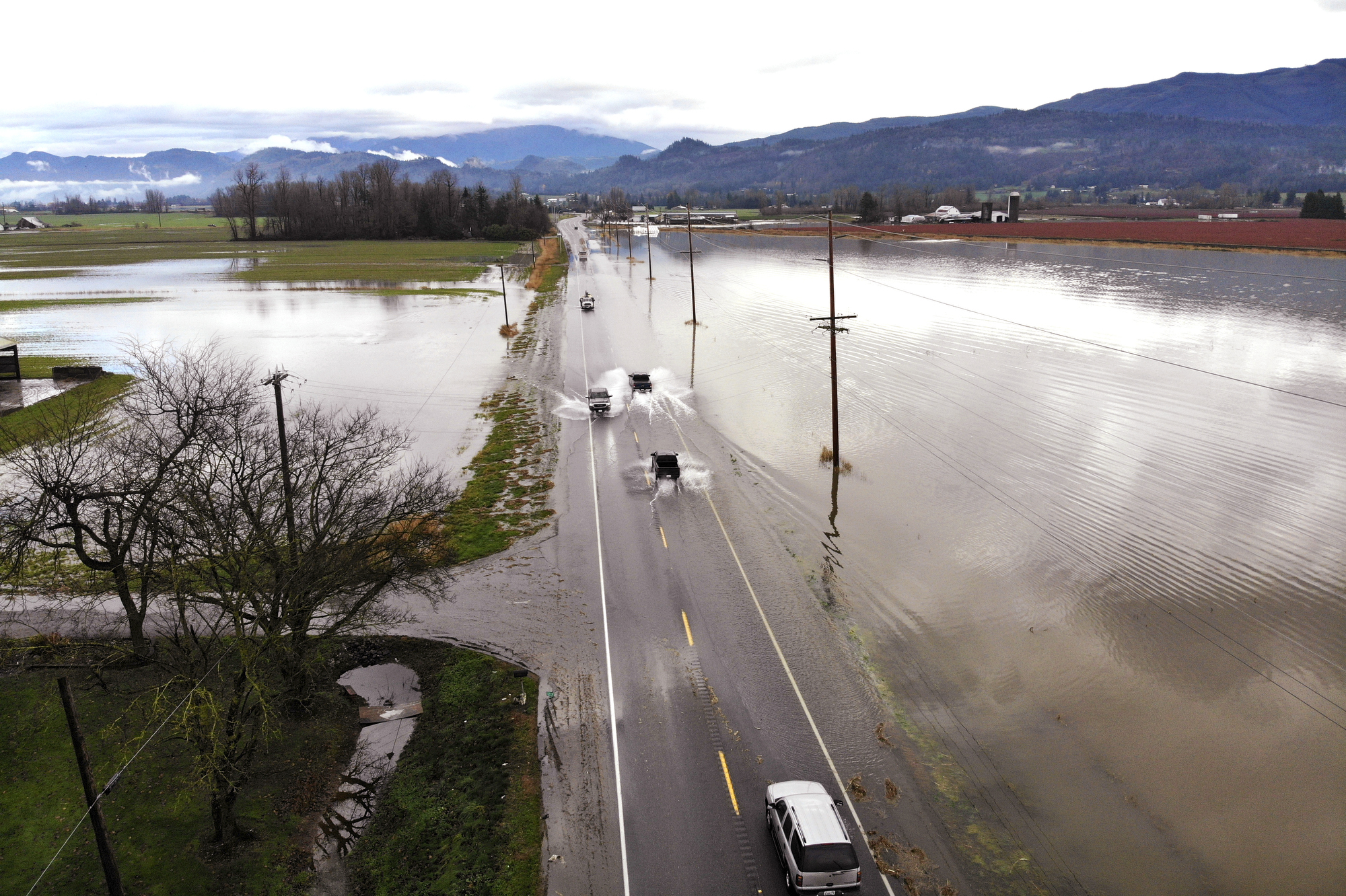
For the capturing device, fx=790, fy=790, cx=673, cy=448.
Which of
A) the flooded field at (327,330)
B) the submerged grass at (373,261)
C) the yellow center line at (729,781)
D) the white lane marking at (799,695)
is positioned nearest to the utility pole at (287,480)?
the yellow center line at (729,781)

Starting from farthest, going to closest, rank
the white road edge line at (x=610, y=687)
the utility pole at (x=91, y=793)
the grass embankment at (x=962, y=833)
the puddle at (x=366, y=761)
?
the puddle at (x=366, y=761) → the white road edge line at (x=610, y=687) → the grass embankment at (x=962, y=833) → the utility pole at (x=91, y=793)

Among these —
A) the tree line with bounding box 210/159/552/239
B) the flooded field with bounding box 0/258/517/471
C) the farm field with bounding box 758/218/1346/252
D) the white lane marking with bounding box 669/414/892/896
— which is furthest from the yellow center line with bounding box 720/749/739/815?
the tree line with bounding box 210/159/552/239

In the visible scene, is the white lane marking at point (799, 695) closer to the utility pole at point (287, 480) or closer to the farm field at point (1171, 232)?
the utility pole at point (287, 480)

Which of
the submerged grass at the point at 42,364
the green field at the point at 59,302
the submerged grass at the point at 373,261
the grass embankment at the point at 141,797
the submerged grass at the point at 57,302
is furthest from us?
the submerged grass at the point at 373,261

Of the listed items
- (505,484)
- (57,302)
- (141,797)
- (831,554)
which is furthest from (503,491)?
(57,302)

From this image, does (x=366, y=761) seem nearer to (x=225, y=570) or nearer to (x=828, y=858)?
(x=225, y=570)

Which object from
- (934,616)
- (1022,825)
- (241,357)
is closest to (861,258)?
(241,357)
